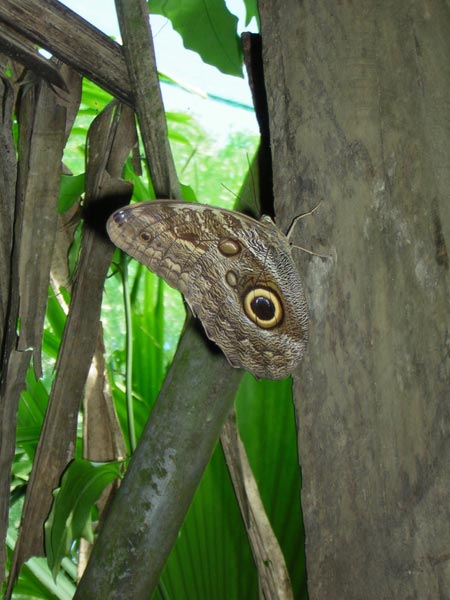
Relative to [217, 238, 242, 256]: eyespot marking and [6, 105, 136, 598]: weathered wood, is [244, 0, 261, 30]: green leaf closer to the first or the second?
[6, 105, 136, 598]: weathered wood

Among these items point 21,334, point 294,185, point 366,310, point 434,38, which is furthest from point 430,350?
point 21,334

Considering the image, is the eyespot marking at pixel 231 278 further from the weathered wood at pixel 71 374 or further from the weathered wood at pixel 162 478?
the weathered wood at pixel 71 374

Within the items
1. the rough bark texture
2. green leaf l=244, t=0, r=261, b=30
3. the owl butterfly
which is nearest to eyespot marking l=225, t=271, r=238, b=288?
the owl butterfly

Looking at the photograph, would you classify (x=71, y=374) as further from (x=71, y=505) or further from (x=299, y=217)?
(x=299, y=217)

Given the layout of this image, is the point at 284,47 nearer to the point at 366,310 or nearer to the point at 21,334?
the point at 366,310

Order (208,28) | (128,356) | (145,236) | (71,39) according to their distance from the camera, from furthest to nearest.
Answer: (128,356)
(208,28)
(71,39)
(145,236)

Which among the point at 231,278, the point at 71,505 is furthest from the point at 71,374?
the point at 231,278
